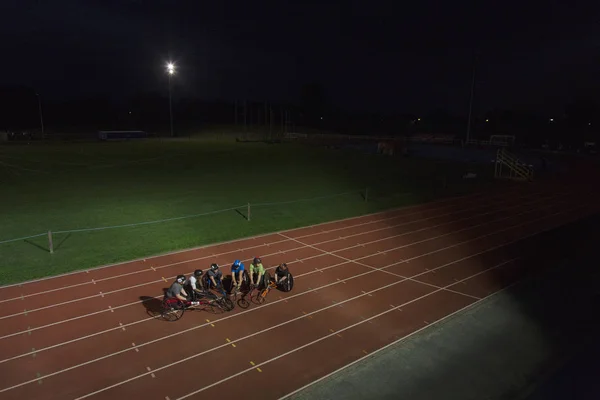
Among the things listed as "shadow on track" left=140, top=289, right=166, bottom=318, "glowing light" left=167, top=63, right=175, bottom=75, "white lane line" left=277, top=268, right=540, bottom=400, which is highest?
"glowing light" left=167, top=63, right=175, bottom=75

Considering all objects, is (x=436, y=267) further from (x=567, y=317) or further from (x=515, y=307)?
(x=567, y=317)

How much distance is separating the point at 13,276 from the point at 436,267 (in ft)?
42.9

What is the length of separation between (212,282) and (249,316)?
1.41 meters

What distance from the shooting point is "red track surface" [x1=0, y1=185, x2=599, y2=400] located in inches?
305

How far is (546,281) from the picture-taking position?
12.7m

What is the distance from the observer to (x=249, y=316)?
10148 mm

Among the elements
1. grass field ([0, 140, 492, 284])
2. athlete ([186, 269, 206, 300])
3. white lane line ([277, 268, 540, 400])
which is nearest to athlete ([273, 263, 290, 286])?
athlete ([186, 269, 206, 300])

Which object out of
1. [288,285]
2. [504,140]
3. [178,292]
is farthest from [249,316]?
[504,140]

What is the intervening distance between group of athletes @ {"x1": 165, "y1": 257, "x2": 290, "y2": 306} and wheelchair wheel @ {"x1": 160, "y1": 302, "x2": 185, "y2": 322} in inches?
6.8

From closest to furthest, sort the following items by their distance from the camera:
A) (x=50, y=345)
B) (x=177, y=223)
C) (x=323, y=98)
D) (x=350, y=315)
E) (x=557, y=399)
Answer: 1. (x=557, y=399)
2. (x=50, y=345)
3. (x=350, y=315)
4. (x=177, y=223)
5. (x=323, y=98)

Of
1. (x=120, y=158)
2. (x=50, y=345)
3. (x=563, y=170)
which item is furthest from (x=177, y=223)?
(x=563, y=170)

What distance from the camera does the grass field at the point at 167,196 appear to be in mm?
15117

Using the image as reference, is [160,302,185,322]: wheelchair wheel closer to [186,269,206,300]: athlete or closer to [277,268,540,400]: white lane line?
[186,269,206,300]: athlete

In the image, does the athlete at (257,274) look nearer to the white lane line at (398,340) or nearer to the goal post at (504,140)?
the white lane line at (398,340)
